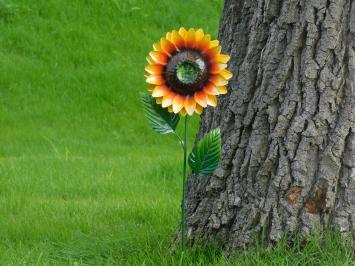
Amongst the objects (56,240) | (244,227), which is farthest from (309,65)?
(56,240)

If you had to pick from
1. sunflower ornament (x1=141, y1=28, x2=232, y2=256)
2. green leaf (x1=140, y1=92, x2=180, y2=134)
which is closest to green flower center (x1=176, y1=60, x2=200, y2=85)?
sunflower ornament (x1=141, y1=28, x2=232, y2=256)

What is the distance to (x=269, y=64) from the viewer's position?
3.27m

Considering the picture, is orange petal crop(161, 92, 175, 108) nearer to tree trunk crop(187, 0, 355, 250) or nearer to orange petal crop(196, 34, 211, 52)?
orange petal crop(196, 34, 211, 52)

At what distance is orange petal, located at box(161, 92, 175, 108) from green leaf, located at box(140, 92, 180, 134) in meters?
0.17

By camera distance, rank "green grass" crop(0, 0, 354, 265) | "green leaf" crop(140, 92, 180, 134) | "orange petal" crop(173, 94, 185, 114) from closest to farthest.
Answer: "orange petal" crop(173, 94, 185, 114)
"green leaf" crop(140, 92, 180, 134)
"green grass" crop(0, 0, 354, 265)

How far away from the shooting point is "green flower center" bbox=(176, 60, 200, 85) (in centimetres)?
298

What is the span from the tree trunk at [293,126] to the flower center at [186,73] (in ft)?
1.25

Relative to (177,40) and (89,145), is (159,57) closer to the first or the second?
(177,40)

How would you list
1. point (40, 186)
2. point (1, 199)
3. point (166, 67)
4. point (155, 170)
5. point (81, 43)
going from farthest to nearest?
point (81, 43) → point (155, 170) → point (40, 186) → point (1, 199) → point (166, 67)

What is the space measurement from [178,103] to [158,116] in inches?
8.3

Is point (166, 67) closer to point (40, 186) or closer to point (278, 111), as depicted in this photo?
point (278, 111)

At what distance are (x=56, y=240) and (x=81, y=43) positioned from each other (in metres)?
8.07

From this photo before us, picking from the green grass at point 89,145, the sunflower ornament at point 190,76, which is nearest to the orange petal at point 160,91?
the sunflower ornament at point 190,76

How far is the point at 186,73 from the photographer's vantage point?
3.00 metres
